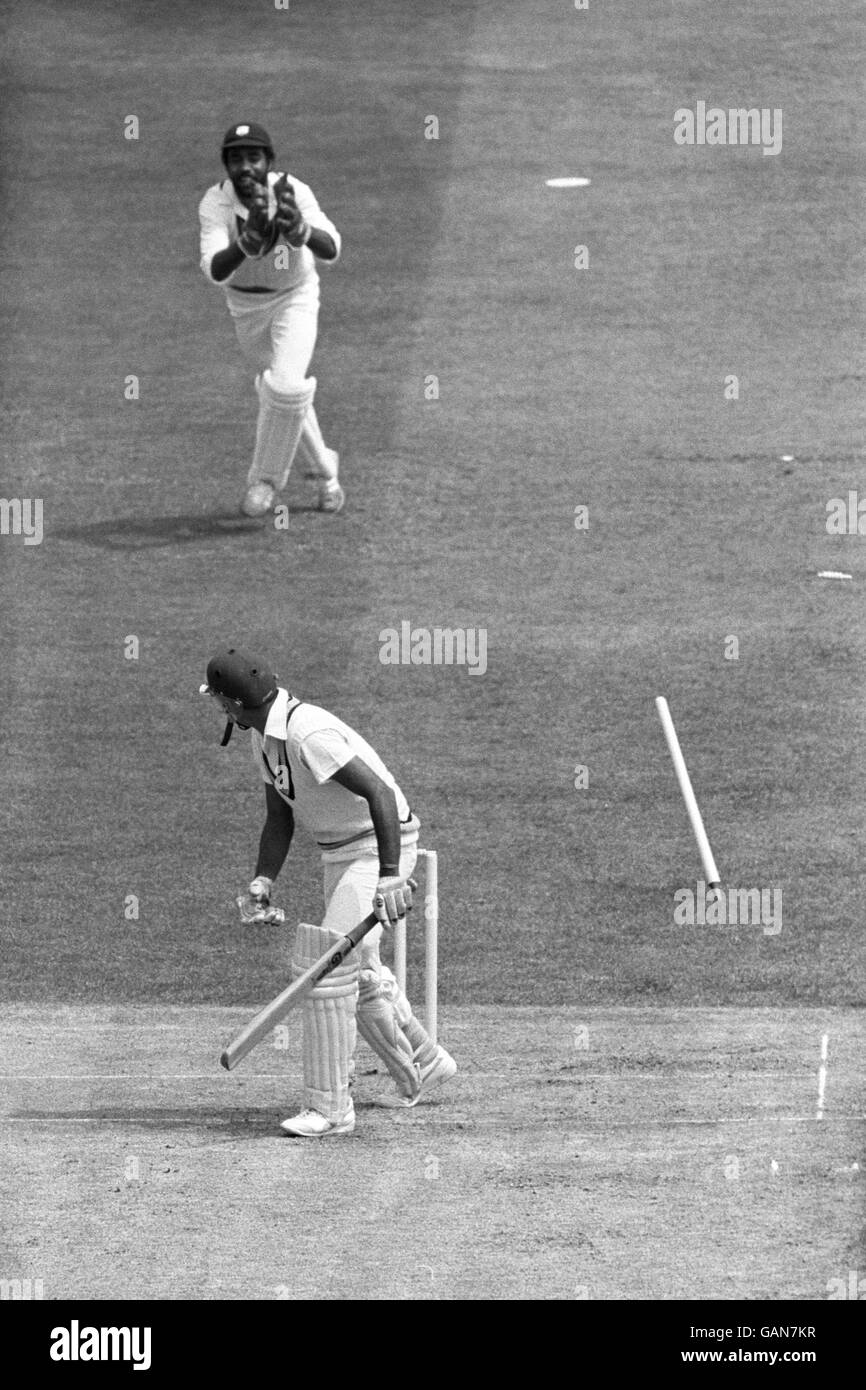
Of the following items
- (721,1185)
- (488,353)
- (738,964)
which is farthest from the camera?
(488,353)

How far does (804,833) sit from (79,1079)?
19.2 feet

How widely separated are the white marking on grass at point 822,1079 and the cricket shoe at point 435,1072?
66.3 inches

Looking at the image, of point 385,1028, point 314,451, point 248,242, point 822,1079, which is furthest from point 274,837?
point 314,451

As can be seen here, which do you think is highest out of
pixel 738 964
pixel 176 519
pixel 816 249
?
pixel 816 249

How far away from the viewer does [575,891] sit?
16047 millimetres

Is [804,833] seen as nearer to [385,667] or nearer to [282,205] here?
[385,667]

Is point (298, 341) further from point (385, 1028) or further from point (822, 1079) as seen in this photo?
point (822, 1079)

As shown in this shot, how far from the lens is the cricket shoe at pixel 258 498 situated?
69.2 ft

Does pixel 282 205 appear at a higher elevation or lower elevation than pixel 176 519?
higher

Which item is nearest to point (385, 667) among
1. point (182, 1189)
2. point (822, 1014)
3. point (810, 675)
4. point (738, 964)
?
point (810, 675)

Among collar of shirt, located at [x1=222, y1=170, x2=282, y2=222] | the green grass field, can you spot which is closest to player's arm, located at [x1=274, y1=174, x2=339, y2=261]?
collar of shirt, located at [x1=222, y1=170, x2=282, y2=222]

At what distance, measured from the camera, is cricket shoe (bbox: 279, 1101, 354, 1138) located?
1149 cm

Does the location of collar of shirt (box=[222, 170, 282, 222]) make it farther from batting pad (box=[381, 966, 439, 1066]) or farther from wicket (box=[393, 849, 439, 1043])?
batting pad (box=[381, 966, 439, 1066])

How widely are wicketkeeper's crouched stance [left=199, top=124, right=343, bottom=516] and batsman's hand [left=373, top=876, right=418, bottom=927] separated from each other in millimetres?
8763
